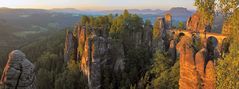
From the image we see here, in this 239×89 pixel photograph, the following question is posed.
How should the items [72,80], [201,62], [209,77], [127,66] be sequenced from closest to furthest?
[209,77]
[201,62]
[72,80]
[127,66]

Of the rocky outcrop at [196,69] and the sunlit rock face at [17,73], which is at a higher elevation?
the sunlit rock face at [17,73]

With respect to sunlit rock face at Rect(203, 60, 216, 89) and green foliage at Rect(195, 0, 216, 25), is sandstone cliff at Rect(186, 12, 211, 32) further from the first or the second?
green foliage at Rect(195, 0, 216, 25)

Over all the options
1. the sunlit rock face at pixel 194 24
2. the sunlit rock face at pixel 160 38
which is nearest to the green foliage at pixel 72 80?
the sunlit rock face at pixel 160 38

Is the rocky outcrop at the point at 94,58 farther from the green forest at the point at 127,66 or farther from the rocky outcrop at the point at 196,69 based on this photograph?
the rocky outcrop at the point at 196,69

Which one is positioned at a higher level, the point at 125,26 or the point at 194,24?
the point at 194,24

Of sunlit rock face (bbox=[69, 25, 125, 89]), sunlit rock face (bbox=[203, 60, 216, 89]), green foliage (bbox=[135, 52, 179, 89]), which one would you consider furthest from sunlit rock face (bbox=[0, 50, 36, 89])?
sunlit rock face (bbox=[69, 25, 125, 89])

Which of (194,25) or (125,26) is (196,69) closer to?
(125,26)

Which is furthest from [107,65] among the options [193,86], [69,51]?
[193,86]

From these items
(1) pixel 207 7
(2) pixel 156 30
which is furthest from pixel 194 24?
(1) pixel 207 7

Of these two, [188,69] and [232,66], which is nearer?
[232,66]
